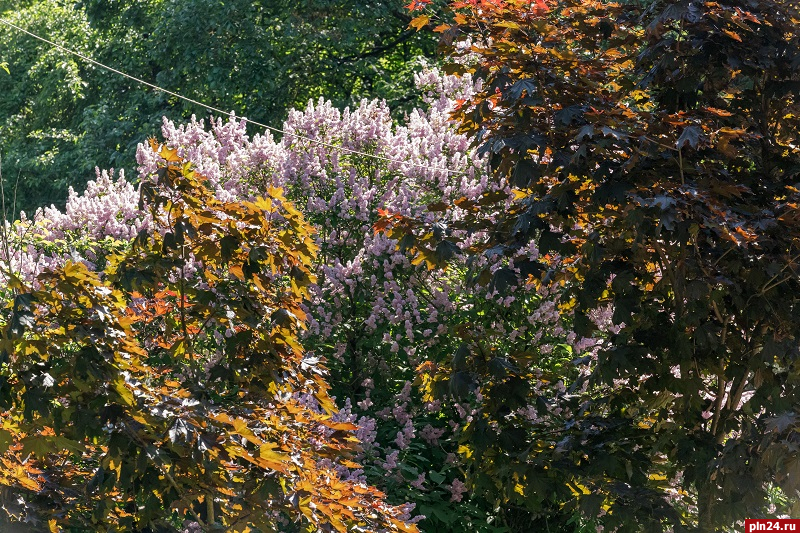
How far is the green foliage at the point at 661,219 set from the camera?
471 centimetres

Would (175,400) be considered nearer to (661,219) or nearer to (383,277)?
(661,219)

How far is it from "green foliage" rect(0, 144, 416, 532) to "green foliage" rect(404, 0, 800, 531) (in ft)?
3.54

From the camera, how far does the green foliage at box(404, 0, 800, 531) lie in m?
4.71

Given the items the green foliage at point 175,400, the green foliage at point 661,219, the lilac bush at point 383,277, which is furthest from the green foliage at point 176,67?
the green foliage at point 175,400

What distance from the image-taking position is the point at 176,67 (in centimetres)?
1572

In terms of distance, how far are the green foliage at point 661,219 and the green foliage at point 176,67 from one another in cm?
872

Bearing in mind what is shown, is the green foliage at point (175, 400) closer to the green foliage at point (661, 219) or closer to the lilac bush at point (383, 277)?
the green foliage at point (661, 219)

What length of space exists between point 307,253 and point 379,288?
2.86 m

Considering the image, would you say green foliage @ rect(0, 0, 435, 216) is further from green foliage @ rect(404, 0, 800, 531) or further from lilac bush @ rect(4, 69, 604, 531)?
green foliage @ rect(404, 0, 800, 531)

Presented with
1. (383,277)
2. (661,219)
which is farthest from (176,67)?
(661,219)

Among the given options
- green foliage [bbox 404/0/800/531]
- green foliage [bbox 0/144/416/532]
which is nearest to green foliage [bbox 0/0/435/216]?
green foliage [bbox 404/0/800/531]

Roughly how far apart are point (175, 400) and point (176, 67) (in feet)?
40.6

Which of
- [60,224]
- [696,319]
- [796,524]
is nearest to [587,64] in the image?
[696,319]

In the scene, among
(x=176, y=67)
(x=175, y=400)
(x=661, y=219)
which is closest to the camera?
(x=175, y=400)
